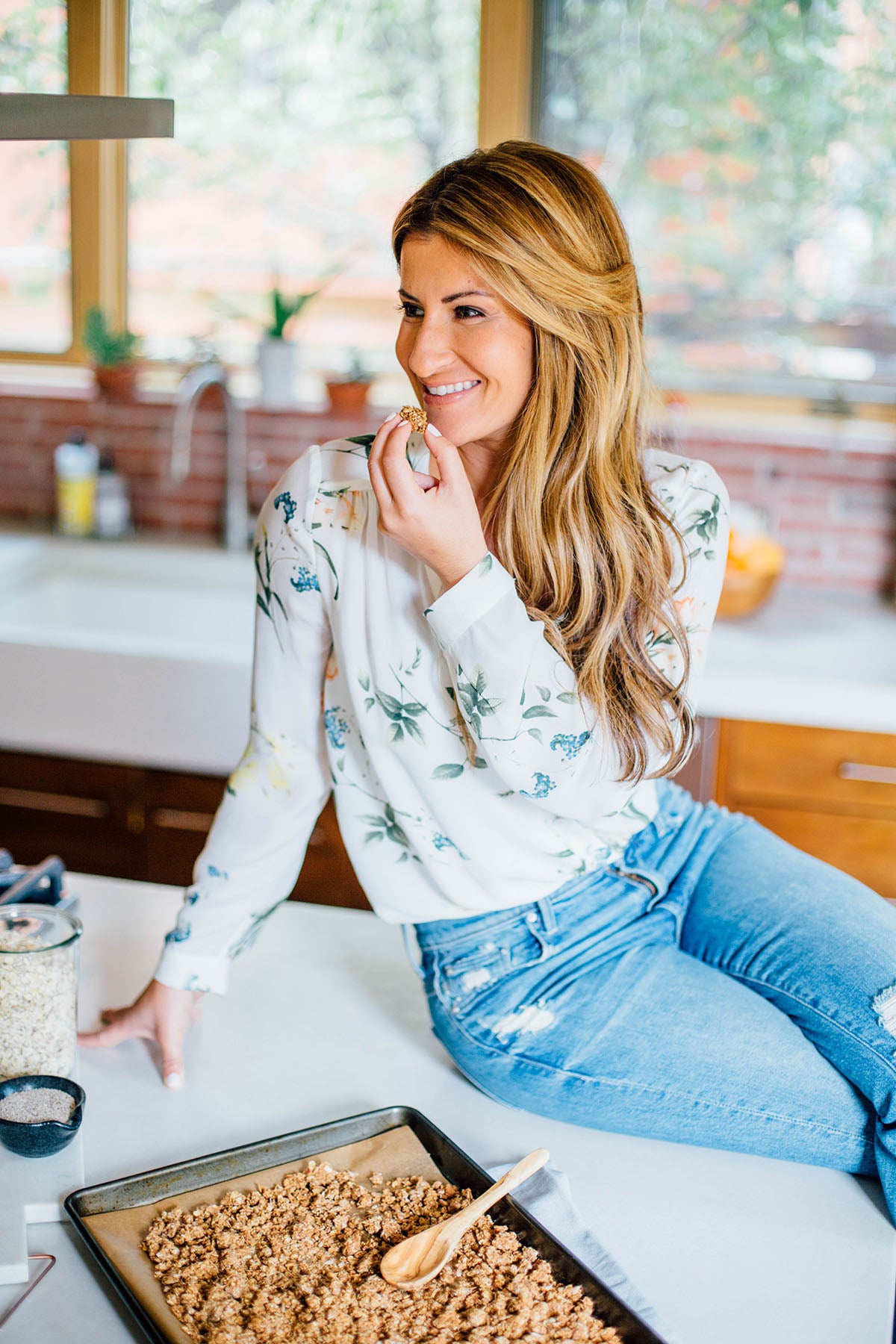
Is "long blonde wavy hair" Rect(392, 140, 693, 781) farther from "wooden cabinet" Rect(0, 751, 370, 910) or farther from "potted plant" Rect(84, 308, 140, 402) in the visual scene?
"potted plant" Rect(84, 308, 140, 402)

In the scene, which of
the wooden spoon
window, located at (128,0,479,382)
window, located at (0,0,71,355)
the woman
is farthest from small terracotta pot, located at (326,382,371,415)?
the wooden spoon

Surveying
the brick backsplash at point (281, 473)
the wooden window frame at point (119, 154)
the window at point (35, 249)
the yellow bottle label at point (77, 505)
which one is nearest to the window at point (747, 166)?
the wooden window frame at point (119, 154)

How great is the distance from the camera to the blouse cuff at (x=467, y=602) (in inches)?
44.0

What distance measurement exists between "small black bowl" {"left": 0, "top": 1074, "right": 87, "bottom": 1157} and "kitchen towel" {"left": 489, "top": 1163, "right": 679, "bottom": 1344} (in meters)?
0.33

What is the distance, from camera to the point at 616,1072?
114cm

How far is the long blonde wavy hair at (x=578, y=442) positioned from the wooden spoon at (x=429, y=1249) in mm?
448

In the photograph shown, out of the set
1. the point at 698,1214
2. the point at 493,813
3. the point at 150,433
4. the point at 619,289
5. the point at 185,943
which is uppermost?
the point at 619,289

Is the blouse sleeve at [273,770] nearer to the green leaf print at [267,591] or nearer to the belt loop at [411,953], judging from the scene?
the green leaf print at [267,591]

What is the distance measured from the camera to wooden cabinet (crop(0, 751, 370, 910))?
7.82 ft

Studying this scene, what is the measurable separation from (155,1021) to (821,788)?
1.30m

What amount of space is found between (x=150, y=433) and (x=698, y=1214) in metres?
2.27

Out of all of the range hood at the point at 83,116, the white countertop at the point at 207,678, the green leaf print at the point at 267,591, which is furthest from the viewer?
the white countertop at the point at 207,678

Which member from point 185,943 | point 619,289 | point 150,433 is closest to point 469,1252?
point 185,943

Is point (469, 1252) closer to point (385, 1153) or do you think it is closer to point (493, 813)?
point (385, 1153)
